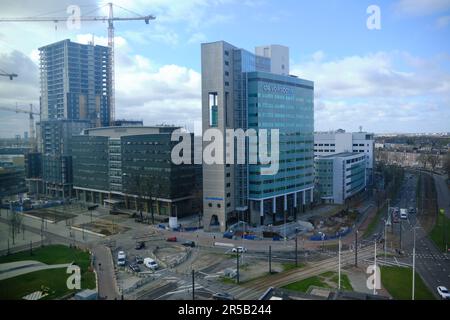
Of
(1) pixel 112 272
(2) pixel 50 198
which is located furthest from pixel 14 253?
(2) pixel 50 198

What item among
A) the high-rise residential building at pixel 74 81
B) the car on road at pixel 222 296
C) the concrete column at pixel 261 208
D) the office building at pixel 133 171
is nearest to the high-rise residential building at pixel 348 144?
the office building at pixel 133 171

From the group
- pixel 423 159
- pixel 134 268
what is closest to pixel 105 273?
pixel 134 268

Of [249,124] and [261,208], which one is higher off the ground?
[249,124]

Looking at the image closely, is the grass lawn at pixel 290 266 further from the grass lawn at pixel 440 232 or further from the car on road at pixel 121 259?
the grass lawn at pixel 440 232

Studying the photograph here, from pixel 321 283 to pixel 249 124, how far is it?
1149 cm

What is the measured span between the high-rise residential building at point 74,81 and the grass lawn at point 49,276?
32100 mm

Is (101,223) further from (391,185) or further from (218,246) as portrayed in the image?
(391,185)

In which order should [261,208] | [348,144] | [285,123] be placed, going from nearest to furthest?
[261,208] < [285,123] < [348,144]

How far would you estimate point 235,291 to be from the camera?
12.4m

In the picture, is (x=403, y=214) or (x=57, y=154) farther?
(x=57, y=154)

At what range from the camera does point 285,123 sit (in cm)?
2422

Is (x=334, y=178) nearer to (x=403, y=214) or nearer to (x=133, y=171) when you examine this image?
(x=403, y=214)

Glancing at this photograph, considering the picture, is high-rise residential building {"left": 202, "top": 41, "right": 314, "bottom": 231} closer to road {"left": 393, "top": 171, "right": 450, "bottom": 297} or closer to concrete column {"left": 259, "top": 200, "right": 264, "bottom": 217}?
concrete column {"left": 259, "top": 200, "right": 264, "bottom": 217}
